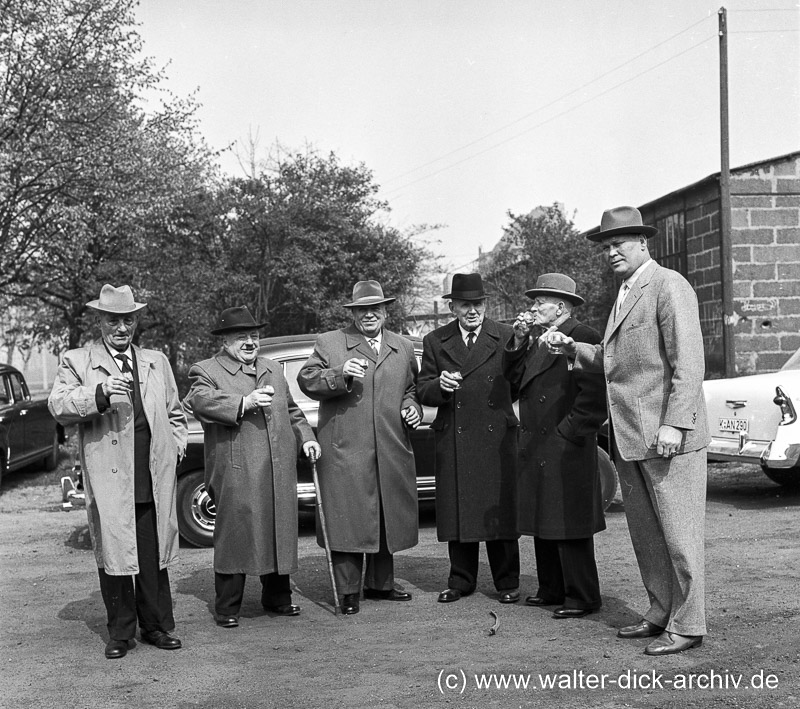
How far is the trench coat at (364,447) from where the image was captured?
658cm

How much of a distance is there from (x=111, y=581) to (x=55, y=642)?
0.68m

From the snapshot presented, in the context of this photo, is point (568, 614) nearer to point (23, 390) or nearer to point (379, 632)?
point (379, 632)

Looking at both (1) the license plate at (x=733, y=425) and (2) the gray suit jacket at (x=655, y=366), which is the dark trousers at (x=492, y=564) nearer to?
(2) the gray suit jacket at (x=655, y=366)

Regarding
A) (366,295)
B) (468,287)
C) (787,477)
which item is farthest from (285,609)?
(787,477)

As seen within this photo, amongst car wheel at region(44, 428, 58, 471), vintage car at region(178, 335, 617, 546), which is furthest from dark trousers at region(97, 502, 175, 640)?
car wheel at region(44, 428, 58, 471)

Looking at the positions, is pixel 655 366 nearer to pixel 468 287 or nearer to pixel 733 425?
pixel 468 287

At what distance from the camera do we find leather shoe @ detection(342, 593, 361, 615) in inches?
252

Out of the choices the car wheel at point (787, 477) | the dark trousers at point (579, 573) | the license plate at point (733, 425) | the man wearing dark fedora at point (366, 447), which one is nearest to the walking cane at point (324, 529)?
the man wearing dark fedora at point (366, 447)

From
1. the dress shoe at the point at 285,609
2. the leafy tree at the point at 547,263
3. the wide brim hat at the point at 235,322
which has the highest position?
the leafy tree at the point at 547,263

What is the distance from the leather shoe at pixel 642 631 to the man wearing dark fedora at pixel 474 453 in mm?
1231

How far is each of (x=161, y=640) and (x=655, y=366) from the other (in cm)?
314

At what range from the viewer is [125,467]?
560cm

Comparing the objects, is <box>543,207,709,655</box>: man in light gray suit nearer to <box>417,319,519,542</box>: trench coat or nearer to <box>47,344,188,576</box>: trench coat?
<box>417,319,519,542</box>: trench coat

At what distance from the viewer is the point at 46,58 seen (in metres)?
17.0
